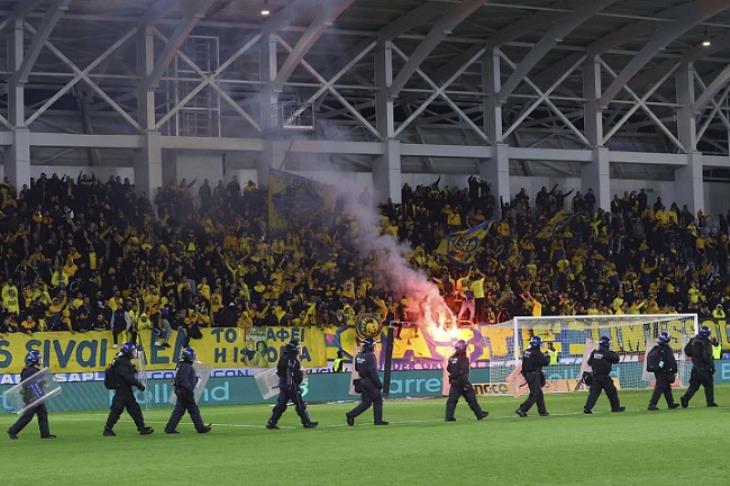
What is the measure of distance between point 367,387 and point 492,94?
24456mm

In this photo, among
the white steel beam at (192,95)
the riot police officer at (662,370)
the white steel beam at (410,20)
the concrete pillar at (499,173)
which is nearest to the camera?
the riot police officer at (662,370)

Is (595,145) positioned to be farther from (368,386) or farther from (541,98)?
(368,386)

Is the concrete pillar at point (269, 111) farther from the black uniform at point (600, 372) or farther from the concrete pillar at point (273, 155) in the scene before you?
the black uniform at point (600, 372)

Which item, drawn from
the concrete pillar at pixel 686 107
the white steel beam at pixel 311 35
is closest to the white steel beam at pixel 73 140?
the white steel beam at pixel 311 35

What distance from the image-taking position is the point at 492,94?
47938mm

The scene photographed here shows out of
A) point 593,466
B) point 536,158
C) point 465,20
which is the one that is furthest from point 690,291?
point 593,466

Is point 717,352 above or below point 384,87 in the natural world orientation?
below

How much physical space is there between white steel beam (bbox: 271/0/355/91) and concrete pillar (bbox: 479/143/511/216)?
344 inches

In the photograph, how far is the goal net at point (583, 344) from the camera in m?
36.5

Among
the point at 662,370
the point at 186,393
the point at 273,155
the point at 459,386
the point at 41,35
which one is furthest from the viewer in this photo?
the point at 273,155

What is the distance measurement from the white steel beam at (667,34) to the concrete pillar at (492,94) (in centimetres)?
390

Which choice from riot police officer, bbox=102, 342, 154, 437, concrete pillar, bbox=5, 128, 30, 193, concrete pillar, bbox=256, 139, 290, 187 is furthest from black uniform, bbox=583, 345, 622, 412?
concrete pillar, bbox=5, 128, 30, 193

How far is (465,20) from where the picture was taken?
45.1 m

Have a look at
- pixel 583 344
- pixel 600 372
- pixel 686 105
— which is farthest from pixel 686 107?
pixel 600 372
